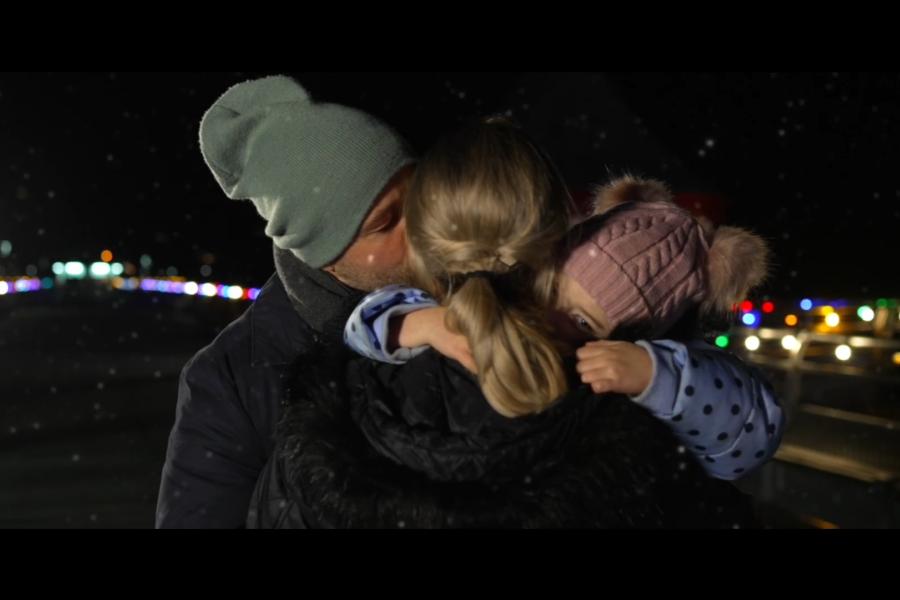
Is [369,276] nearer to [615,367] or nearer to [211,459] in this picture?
[211,459]

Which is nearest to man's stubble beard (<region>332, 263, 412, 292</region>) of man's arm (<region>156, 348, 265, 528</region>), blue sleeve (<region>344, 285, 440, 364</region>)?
blue sleeve (<region>344, 285, 440, 364</region>)

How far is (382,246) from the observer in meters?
2.37

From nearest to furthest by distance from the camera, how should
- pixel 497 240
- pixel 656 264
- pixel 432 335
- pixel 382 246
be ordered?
pixel 497 240 < pixel 432 335 < pixel 656 264 < pixel 382 246

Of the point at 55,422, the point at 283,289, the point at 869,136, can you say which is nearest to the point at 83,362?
the point at 55,422

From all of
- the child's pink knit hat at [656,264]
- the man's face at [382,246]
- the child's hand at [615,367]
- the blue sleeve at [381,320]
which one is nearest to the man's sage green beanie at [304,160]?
the man's face at [382,246]

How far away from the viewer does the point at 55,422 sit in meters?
11.2

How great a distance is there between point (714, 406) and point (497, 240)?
0.51 m

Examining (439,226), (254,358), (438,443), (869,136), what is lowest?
(254,358)

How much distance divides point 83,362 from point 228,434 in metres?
17.7

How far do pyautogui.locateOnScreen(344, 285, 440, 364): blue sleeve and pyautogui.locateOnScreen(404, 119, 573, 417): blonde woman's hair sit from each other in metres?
0.12

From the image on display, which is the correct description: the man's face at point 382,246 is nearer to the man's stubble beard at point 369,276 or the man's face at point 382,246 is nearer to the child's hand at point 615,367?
the man's stubble beard at point 369,276

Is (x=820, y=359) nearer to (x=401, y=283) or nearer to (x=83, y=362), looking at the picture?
(x=401, y=283)

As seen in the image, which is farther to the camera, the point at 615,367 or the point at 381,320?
the point at 381,320

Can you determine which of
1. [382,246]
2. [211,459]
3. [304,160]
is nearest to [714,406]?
[382,246]
